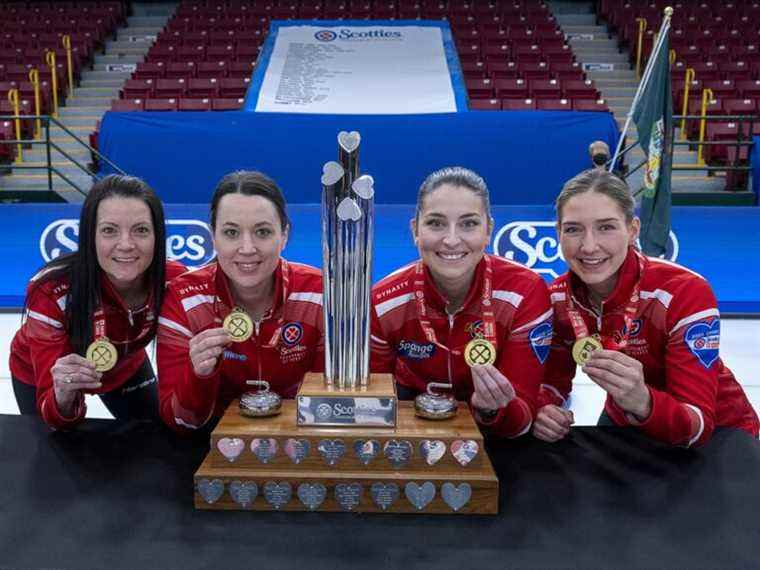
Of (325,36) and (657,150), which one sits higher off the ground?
(325,36)

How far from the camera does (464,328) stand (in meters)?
2.13

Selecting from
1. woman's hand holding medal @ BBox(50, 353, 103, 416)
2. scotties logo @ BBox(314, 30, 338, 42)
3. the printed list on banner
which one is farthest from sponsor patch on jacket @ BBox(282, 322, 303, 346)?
scotties logo @ BBox(314, 30, 338, 42)

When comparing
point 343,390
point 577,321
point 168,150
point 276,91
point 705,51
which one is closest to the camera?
point 343,390

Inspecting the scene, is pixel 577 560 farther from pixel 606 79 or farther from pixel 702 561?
pixel 606 79

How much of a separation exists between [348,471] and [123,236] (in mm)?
1075

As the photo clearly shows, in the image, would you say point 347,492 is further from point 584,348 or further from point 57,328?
point 57,328

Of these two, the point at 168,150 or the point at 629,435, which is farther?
the point at 168,150

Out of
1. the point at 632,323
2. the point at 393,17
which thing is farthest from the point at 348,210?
the point at 393,17

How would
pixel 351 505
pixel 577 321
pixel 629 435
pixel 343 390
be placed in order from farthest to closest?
pixel 577 321 → pixel 629 435 → pixel 343 390 → pixel 351 505

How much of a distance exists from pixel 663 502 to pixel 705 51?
13004 mm

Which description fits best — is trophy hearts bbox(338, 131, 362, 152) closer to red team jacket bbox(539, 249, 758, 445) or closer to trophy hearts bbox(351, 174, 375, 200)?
trophy hearts bbox(351, 174, 375, 200)

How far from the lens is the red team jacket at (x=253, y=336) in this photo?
1.97m

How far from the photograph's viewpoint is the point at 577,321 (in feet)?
6.33

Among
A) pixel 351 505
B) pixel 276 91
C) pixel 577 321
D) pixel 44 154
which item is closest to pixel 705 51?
pixel 276 91
